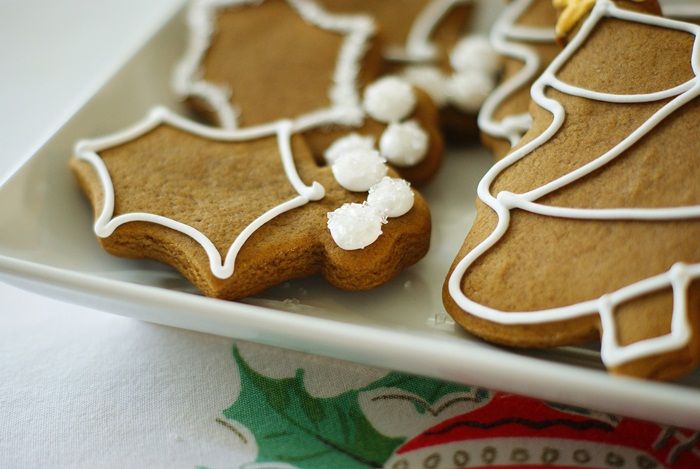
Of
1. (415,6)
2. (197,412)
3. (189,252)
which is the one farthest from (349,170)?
(415,6)

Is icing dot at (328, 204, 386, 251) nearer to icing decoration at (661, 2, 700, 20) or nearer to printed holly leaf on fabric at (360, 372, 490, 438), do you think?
printed holly leaf on fabric at (360, 372, 490, 438)

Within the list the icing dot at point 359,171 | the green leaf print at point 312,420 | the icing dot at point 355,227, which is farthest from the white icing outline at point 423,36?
the green leaf print at point 312,420

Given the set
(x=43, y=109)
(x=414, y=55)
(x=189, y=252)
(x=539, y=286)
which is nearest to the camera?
(x=539, y=286)

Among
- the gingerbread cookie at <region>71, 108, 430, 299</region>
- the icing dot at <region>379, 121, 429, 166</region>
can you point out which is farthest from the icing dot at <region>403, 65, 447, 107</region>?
the gingerbread cookie at <region>71, 108, 430, 299</region>

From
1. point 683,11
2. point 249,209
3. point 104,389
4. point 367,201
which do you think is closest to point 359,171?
point 367,201

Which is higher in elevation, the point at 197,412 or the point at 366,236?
the point at 366,236

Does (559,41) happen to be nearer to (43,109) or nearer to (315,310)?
(315,310)
